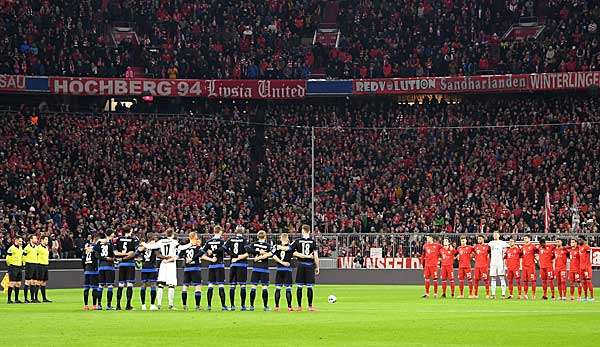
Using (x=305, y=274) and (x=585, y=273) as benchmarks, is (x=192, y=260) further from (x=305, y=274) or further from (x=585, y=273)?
(x=585, y=273)

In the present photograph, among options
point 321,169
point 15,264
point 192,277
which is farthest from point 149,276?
point 321,169

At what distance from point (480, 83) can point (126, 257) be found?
37.3 metres

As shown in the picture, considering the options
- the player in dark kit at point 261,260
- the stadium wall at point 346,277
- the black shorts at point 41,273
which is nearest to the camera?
the player in dark kit at point 261,260

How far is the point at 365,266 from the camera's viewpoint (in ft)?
187

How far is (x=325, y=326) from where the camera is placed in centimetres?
2647

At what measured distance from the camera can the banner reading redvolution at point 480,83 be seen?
63.4m

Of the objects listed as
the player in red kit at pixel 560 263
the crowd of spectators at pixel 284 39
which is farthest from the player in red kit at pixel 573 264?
the crowd of spectators at pixel 284 39

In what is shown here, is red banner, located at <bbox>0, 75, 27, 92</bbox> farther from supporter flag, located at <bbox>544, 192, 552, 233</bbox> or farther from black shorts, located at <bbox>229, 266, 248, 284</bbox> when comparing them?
black shorts, located at <bbox>229, 266, 248, 284</bbox>

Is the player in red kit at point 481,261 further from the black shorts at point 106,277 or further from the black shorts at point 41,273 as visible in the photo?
the black shorts at point 41,273

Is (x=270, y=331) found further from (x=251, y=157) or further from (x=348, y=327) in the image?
(x=251, y=157)

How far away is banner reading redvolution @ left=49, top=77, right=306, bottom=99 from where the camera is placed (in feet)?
217

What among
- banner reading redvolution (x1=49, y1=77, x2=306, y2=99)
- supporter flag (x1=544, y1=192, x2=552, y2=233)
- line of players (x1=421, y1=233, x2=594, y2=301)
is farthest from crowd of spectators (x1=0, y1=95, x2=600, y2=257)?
line of players (x1=421, y1=233, x2=594, y2=301)

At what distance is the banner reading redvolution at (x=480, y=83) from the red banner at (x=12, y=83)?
756 inches

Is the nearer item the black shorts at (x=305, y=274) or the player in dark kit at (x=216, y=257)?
the black shorts at (x=305, y=274)
